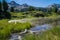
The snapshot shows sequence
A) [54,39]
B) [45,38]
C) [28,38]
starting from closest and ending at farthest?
[54,39], [45,38], [28,38]

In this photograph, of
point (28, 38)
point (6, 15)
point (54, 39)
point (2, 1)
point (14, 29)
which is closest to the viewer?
point (54, 39)

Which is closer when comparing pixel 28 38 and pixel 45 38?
pixel 45 38

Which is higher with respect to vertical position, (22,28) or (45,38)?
(45,38)

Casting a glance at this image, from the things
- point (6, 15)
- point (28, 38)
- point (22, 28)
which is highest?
point (28, 38)

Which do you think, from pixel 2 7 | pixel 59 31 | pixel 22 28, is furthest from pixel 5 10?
pixel 59 31

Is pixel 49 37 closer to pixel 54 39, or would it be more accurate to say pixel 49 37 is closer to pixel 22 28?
pixel 54 39

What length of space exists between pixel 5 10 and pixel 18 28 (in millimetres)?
37940

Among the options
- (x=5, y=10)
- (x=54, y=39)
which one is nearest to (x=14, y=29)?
(x=54, y=39)

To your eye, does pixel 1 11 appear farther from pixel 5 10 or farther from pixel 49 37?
pixel 49 37

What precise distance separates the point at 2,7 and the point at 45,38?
4559cm

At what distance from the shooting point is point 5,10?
52219 millimetres

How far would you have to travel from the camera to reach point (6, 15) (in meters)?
49.2

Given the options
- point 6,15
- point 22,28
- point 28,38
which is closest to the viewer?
point 28,38

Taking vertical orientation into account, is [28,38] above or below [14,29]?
above
